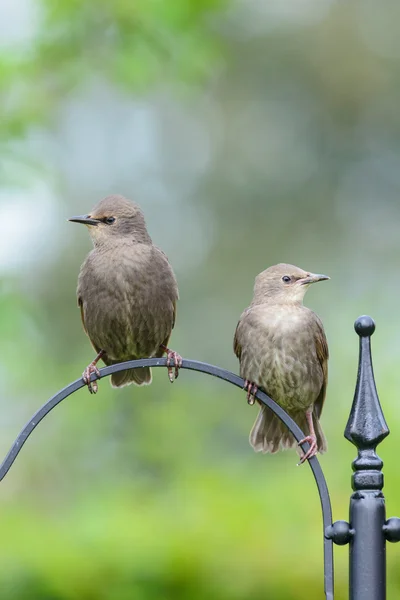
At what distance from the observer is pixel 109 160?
1159 cm

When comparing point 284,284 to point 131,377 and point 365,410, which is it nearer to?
point 131,377

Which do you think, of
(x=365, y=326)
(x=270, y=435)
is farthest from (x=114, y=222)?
(x=365, y=326)

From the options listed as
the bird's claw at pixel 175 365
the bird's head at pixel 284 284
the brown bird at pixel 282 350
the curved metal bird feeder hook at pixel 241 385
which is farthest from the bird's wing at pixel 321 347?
the curved metal bird feeder hook at pixel 241 385

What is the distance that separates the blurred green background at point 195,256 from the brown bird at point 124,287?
1.28m

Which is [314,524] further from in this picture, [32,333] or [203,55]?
[203,55]

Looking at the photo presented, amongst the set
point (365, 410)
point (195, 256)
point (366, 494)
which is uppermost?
point (195, 256)

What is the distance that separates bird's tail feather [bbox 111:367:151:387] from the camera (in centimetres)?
499

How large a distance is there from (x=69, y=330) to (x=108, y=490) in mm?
4412

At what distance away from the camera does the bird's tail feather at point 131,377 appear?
4.99m

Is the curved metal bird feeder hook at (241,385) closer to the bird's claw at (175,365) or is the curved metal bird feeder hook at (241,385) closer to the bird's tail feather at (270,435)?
the bird's claw at (175,365)

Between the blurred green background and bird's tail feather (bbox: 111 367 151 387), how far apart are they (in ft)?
3.39

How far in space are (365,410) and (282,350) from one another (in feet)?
6.19

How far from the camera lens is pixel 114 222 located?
15.7ft

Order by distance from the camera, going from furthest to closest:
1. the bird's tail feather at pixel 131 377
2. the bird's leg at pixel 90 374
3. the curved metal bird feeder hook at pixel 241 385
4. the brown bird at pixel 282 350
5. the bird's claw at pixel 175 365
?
1. the bird's tail feather at pixel 131 377
2. the brown bird at pixel 282 350
3. the bird's leg at pixel 90 374
4. the bird's claw at pixel 175 365
5. the curved metal bird feeder hook at pixel 241 385
